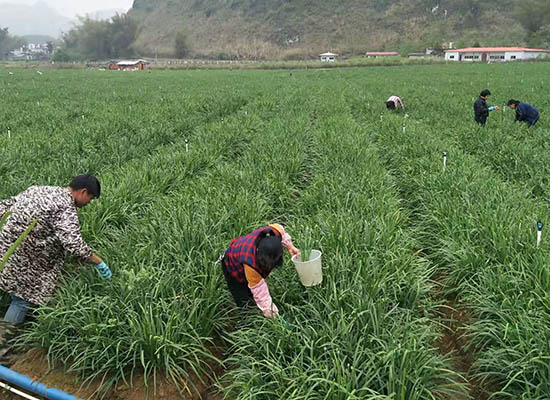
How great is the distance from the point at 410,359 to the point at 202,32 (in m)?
123

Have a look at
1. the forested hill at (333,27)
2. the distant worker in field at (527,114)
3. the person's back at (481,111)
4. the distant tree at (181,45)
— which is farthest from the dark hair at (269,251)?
the distant tree at (181,45)

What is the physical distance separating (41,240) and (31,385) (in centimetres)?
114

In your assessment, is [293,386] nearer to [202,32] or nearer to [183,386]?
[183,386]

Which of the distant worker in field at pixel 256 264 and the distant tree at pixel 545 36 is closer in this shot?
the distant worker in field at pixel 256 264

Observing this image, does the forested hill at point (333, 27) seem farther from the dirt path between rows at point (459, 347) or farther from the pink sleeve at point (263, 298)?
the pink sleeve at point (263, 298)

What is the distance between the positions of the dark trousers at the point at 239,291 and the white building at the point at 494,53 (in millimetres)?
71318

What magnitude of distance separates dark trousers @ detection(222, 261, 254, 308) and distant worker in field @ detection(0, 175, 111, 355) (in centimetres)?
106

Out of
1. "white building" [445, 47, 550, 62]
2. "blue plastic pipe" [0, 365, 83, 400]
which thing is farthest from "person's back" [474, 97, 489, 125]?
"white building" [445, 47, 550, 62]

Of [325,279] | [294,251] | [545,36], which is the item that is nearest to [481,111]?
[325,279]

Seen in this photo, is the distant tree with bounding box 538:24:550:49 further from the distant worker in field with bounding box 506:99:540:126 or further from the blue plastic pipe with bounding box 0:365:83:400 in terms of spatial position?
the blue plastic pipe with bounding box 0:365:83:400

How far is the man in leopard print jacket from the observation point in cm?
316

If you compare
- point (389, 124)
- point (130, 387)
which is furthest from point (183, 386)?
point (389, 124)

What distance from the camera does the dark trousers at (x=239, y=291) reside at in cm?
321

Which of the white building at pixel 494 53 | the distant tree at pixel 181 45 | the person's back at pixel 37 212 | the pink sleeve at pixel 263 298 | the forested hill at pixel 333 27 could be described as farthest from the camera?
the distant tree at pixel 181 45
